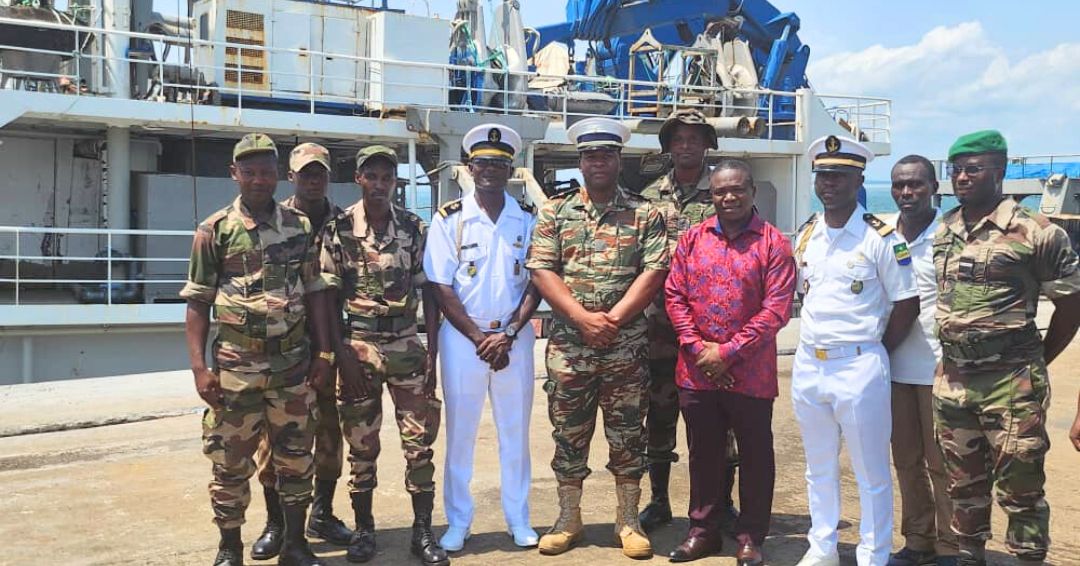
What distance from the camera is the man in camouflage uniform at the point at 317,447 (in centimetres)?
368

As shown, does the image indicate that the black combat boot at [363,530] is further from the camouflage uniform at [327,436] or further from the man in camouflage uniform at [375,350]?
the camouflage uniform at [327,436]

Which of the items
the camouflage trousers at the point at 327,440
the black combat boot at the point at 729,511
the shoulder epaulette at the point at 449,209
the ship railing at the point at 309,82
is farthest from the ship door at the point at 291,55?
the black combat boot at the point at 729,511

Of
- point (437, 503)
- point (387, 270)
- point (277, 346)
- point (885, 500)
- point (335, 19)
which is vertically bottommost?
point (437, 503)

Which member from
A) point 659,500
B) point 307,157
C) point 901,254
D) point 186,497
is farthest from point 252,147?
point 901,254

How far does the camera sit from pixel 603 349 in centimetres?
366

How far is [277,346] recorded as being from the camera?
3.38m

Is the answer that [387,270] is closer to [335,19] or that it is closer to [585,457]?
[585,457]

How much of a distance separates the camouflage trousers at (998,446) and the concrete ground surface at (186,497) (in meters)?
0.61

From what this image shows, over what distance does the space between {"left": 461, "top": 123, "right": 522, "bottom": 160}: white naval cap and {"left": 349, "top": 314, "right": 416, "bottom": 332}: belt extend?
30.3 inches

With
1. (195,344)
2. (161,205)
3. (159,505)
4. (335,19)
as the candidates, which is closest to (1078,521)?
(195,344)

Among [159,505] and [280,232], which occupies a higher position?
[280,232]

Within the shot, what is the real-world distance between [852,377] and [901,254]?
485 millimetres

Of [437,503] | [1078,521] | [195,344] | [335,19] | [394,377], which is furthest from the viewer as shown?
[335,19]

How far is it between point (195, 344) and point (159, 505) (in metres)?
1.46
